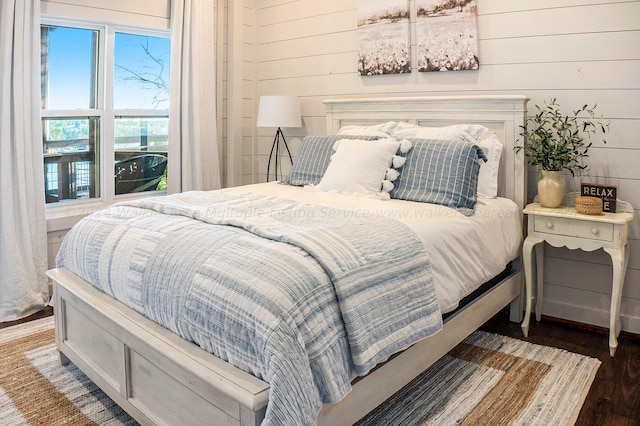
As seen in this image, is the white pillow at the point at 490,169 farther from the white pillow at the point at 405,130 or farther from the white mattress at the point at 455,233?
the white pillow at the point at 405,130

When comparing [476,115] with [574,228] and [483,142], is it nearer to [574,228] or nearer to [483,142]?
[483,142]

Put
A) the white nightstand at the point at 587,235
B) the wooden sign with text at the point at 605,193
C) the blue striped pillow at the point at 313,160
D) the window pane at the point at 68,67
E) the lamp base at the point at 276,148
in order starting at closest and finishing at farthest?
the white nightstand at the point at 587,235 < the wooden sign with text at the point at 605,193 < the blue striped pillow at the point at 313,160 < the window pane at the point at 68,67 < the lamp base at the point at 276,148

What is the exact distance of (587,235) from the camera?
264 cm

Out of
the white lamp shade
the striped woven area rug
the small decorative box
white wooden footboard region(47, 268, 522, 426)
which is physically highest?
the white lamp shade

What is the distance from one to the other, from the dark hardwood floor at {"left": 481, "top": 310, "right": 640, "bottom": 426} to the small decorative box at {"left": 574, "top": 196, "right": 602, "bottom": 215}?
76 cm

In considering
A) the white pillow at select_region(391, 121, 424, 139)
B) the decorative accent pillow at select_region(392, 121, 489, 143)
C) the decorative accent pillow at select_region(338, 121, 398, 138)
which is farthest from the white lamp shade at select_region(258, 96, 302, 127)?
the decorative accent pillow at select_region(392, 121, 489, 143)

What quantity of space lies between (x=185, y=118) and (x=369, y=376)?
2.84 m

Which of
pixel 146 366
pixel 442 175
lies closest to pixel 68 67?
pixel 146 366

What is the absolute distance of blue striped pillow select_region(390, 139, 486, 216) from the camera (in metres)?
2.69

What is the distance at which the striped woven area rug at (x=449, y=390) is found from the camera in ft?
6.84

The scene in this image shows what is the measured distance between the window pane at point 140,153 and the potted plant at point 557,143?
9.00 feet

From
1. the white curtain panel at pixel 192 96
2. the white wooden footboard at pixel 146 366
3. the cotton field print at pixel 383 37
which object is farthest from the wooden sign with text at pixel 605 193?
the white curtain panel at pixel 192 96

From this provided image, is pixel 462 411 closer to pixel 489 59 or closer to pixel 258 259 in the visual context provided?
pixel 258 259

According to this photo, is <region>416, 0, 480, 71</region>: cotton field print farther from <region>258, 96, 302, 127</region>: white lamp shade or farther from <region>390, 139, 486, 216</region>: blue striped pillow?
<region>258, 96, 302, 127</region>: white lamp shade
